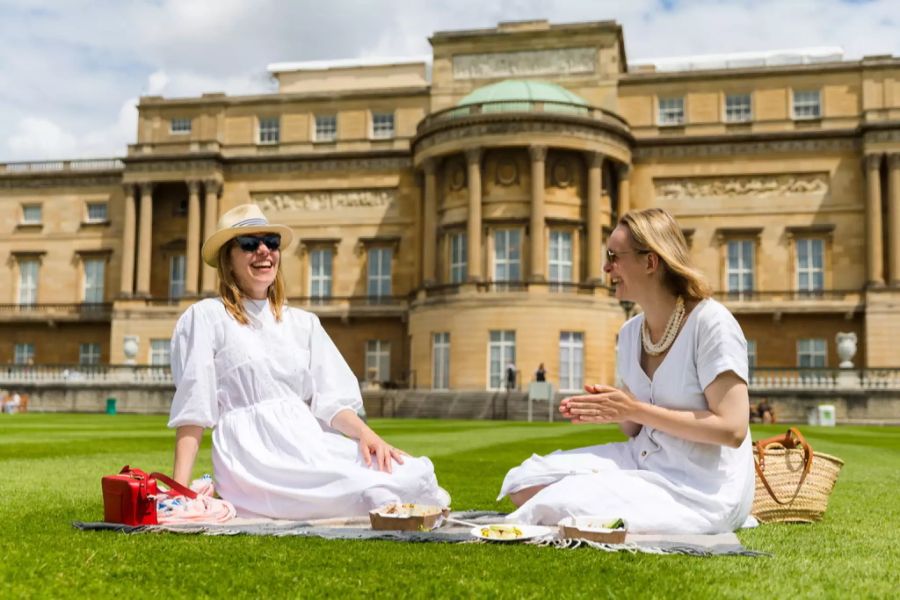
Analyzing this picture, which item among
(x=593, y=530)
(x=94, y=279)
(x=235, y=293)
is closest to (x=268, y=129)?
(x=94, y=279)

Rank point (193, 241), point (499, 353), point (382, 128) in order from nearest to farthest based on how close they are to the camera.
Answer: point (499, 353) < point (193, 241) < point (382, 128)

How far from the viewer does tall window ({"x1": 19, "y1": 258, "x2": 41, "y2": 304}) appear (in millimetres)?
53781

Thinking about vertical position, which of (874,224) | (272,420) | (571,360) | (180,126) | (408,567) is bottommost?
(408,567)

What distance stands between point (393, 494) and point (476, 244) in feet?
118

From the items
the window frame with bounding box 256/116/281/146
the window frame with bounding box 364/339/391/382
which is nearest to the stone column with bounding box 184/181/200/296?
the window frame with bounding box 256/116/281/146

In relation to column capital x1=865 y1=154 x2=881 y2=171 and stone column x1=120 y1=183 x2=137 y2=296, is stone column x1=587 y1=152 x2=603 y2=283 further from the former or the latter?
stone column x1=120 y1=183 x2=137 y2=296

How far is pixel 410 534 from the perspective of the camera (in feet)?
18.7

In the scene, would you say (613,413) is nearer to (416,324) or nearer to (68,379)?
(416,324)

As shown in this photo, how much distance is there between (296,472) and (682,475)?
2.39 metres

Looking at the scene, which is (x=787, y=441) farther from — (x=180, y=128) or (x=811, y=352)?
(x=180, y=128)

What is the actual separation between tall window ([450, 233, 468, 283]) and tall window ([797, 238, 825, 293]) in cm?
1557

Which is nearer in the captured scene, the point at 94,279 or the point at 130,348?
the point at 130,348

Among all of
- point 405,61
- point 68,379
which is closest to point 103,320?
point 68,379

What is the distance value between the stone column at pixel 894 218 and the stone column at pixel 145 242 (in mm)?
35517
